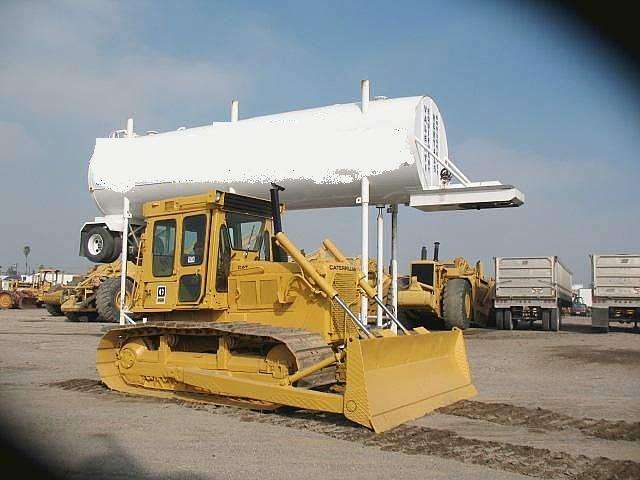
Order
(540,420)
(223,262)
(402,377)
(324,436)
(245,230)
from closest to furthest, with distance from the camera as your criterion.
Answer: (324,436) → (540,420) → (402,377) → (223,262) → (245,230)

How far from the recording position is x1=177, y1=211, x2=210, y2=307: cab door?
8.86 meters

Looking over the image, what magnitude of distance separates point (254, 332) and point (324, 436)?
1643 mm

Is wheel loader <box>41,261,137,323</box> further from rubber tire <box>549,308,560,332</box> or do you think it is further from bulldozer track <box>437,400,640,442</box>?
bulldozer track <box>437,400,640,442</box>

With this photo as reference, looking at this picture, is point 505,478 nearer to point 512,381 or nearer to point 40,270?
point 512,381

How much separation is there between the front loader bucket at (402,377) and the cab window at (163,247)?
3.46 m

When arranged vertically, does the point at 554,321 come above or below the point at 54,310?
above

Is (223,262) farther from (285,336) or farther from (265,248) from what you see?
(285,336)

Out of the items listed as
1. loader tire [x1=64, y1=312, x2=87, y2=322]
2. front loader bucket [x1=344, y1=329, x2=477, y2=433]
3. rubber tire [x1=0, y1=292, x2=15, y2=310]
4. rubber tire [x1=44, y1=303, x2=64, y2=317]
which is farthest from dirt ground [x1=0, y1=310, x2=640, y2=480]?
rubber tire [x1=0, y1=292, x2=15, y2=310]

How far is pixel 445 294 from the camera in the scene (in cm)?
2136

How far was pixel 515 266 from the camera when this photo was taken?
74.2ft

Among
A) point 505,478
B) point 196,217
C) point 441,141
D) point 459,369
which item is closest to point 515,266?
point 441,141

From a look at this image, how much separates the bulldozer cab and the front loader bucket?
2564mm

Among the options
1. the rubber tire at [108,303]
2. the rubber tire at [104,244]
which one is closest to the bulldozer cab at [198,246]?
the rubber tire at [104,244]

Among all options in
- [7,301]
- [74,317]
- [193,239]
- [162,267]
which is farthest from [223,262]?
[7,301]
